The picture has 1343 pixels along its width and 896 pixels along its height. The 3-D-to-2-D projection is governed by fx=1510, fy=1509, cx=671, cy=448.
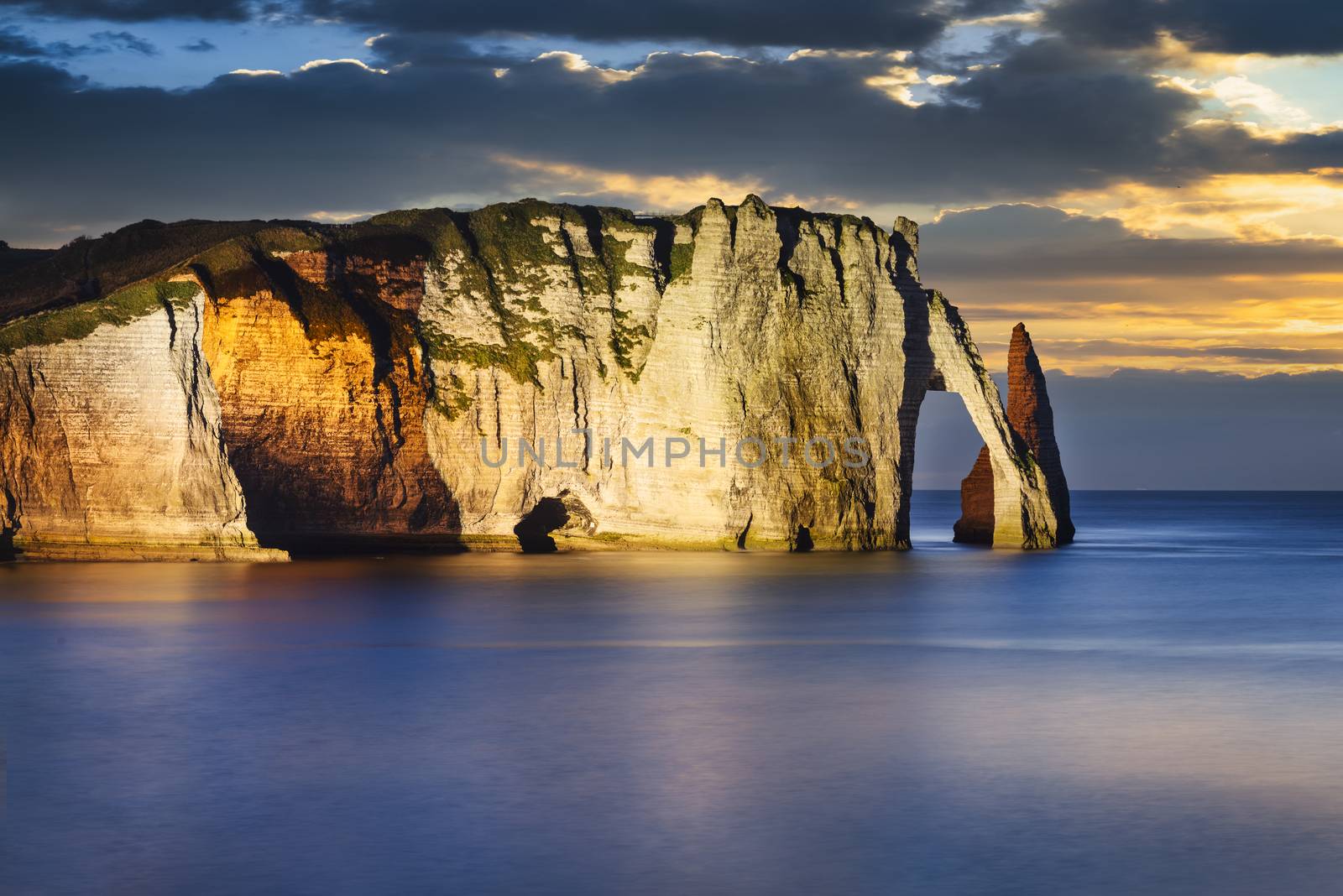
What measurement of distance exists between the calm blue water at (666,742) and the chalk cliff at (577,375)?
17.4 m

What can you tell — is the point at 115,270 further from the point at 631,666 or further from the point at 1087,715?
the point at 1087,715

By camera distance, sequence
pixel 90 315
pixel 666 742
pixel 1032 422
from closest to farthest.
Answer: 1. pixel 666 742
2. pixel 90 315
3. pixel 1032 422

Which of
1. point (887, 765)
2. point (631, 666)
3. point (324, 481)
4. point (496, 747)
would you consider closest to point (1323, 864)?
point (887, 765)

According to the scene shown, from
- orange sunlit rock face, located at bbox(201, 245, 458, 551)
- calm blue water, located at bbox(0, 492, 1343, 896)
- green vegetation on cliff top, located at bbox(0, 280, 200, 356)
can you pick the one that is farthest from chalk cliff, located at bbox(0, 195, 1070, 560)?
calm blue water, located at bbox(0, 492, 1343, 896)

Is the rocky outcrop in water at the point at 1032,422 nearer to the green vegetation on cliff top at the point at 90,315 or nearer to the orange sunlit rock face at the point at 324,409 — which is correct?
the orange sunlit rock face at the point at 324,409

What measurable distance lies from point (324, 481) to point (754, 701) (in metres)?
38.4

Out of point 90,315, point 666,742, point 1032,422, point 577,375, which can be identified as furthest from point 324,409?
point 666,742

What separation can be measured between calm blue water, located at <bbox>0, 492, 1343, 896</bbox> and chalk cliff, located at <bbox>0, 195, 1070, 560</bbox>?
17.4m

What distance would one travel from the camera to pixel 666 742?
20578 millimetres

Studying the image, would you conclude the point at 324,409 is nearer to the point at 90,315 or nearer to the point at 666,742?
the point at 90,315

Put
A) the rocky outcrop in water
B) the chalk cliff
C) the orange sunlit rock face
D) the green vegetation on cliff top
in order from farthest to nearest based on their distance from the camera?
the rocky outcrop in water
the chalk cliff
the orange sunlit rock face
the green vegetation on cliff top

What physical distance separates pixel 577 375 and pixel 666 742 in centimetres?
4277

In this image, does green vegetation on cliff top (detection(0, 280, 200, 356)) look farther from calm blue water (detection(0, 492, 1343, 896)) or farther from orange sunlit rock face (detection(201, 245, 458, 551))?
calm blue water (detection(0, 492, 1343, 896))

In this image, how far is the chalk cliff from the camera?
5872 centimetres
